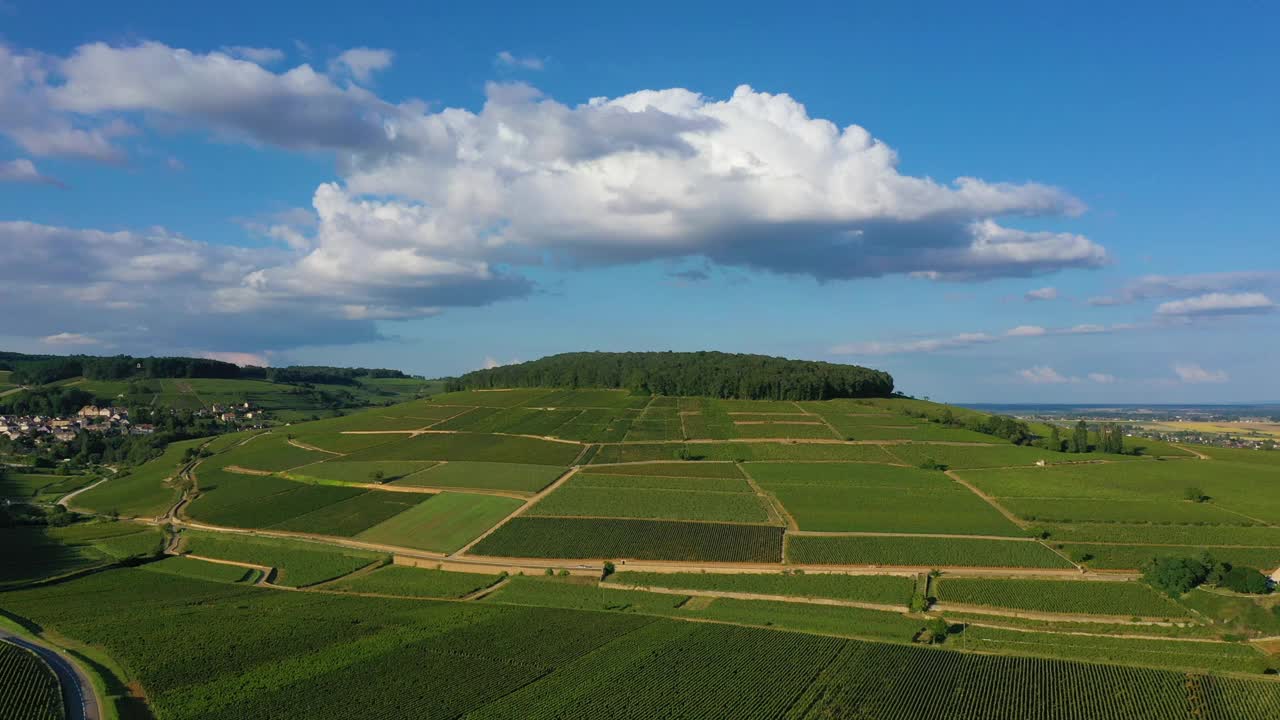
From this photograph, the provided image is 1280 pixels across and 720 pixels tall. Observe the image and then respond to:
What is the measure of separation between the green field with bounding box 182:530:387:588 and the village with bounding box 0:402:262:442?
102500 mm

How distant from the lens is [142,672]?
42.5 m

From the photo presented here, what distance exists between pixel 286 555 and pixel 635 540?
3682 cm

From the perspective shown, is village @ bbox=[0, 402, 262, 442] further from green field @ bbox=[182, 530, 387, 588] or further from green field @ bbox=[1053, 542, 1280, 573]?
green field @ bbox=[1053, 542, 1280, 573]

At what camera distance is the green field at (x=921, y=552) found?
66250 millimetres

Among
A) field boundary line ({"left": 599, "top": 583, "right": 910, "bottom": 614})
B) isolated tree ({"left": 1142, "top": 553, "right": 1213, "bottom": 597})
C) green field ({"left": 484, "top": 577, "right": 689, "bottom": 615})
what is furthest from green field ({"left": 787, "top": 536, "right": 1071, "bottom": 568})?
green field ({"left": 484, "top": 577, "right": 689, "bottom": 615})

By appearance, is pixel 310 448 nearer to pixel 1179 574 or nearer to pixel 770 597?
pixel 770 597

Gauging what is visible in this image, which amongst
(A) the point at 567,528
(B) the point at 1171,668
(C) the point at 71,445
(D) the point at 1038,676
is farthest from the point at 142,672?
(C) the point at 71,445

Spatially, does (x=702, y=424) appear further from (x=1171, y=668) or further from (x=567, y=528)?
(x=1171, y=668)

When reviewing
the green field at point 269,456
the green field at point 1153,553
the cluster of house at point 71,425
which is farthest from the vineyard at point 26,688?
the cluster of house at point 71,425

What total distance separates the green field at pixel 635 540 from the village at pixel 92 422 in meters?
Result: 130

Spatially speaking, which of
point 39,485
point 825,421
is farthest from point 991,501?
point 39,485

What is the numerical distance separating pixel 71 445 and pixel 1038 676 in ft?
590

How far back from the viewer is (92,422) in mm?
177375

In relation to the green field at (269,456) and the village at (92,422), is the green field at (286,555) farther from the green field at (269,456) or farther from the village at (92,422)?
the village at (92,422)
